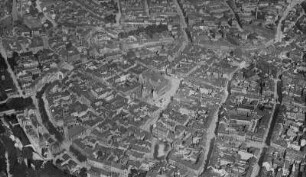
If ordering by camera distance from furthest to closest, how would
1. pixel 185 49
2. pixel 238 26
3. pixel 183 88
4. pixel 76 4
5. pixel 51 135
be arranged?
1. pixel 76 4
2. pixel 238 26
3. pixel 185 49
4. pixel 183 88
5. pixel 51 135

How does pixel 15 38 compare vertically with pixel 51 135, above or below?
above

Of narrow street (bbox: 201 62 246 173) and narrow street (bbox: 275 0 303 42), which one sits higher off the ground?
narrow street (bbox: 275 0 303 42)

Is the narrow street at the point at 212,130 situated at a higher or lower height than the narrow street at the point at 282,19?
lower

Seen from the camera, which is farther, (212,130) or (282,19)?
(282,19)

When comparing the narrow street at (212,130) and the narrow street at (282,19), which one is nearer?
the narrow street at (212,130)

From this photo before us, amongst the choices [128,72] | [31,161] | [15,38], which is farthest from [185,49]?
[31,161]

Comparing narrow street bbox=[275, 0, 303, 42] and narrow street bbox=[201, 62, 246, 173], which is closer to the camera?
narrow street bbox=[201, 62, 246, 173]

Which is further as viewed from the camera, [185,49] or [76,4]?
[76,4]

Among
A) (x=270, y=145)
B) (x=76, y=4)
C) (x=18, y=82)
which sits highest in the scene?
(x=76, y=4)

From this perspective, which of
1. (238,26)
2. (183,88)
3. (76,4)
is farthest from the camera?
(76,4)

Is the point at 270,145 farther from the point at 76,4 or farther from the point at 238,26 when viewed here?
the point at 76,4

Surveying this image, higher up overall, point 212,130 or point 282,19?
point 282,19
